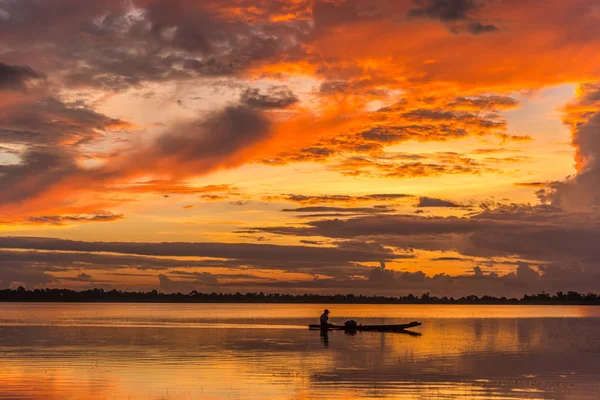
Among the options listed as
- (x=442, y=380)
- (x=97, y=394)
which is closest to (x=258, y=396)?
(x=97, y=394)

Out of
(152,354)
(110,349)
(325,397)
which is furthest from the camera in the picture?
(110,349)

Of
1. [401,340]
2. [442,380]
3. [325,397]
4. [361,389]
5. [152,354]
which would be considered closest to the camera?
[325,397]

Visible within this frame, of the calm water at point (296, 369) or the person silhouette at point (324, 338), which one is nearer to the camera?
the calm water at point (296, 369)

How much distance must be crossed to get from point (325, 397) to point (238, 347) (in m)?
26.1

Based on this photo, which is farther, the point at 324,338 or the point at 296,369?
the point at 324,338

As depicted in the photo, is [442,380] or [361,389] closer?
[361,389]

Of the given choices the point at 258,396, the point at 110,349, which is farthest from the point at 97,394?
the point at 110,349

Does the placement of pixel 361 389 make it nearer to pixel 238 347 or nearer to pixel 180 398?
A: pixel 180 398

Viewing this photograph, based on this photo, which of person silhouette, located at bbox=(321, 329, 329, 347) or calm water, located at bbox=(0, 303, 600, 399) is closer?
calm water, located at bbox=(0, 303, 600, 399)

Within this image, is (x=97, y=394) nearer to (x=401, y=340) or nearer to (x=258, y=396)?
(x=258, y=396)

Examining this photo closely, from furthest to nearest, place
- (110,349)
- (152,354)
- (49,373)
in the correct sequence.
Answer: (110,349) → (152,354) → (49,373)

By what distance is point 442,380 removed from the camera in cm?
3394

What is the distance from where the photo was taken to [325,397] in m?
28.6

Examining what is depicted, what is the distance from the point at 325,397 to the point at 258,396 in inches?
108
